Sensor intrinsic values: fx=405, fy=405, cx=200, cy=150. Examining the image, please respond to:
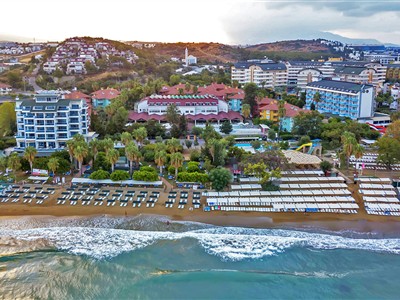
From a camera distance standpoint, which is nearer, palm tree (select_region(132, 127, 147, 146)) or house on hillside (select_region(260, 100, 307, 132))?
palm tree (select_region(132, 127, 147, 146))

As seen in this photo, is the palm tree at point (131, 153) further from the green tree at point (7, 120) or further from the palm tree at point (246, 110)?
the palm tree at point (246, 110)

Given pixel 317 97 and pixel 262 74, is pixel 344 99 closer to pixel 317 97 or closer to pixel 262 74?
pixel 317 97

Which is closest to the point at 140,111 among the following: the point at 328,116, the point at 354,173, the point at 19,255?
the point at 328,116

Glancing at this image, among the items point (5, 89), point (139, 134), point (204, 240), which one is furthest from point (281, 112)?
point (5, 89)

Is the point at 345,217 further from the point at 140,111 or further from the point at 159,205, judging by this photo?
the point at 140,111

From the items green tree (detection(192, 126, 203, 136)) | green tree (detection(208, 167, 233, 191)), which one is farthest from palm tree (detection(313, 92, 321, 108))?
green tree (detection(208, 167, 233, 191))

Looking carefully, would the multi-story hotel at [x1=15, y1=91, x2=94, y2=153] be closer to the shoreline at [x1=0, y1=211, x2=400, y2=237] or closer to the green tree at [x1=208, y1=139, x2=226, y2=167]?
the shoreline at [x1=0, y1=211, x2=400, y2=237]
